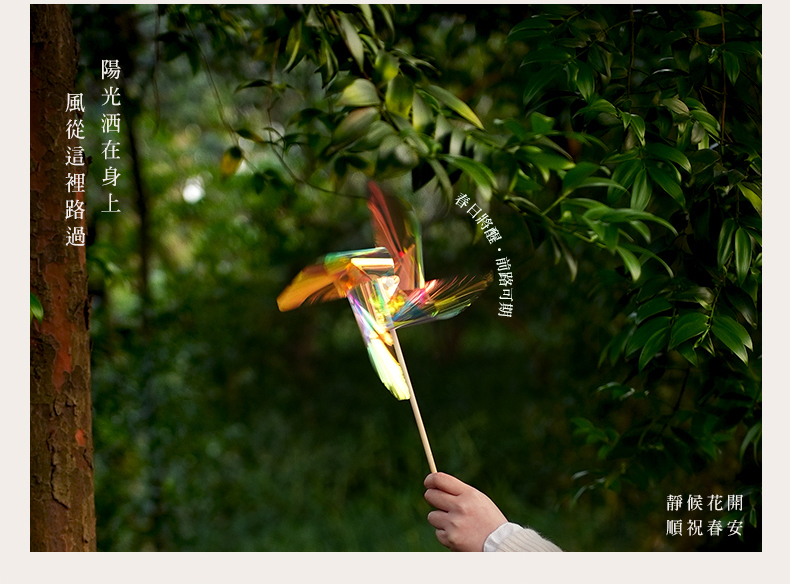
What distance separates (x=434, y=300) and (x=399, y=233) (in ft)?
0.32

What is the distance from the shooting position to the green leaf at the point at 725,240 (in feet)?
2.28

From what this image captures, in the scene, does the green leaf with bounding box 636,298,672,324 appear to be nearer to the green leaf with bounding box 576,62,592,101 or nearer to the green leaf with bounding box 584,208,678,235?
the green leaf with bounding box 584,208,678,235

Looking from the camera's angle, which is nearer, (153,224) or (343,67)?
(343,67)

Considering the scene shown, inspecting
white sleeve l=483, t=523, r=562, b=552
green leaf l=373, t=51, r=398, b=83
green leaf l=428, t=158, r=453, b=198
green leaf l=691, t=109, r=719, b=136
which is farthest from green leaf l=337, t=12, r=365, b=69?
white sleeve l=483, t=523, r=562, b=552

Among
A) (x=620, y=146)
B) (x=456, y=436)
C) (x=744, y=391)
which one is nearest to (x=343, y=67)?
(x=620, y=146)

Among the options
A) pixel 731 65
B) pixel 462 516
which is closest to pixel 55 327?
pixel 462 516

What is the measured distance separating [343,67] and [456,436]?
1.76 m

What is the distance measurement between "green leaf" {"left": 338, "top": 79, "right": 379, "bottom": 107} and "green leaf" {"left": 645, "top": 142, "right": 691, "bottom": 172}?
1.10 ft

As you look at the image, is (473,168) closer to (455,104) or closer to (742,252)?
(455,104)

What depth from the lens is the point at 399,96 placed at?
0.60 meters

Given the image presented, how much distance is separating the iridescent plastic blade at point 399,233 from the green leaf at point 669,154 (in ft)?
0.94

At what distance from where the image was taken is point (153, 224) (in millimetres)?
1807

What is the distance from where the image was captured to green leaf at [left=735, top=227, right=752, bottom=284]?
69 centimetres

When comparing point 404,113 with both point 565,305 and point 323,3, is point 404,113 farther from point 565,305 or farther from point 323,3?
point 565,305
